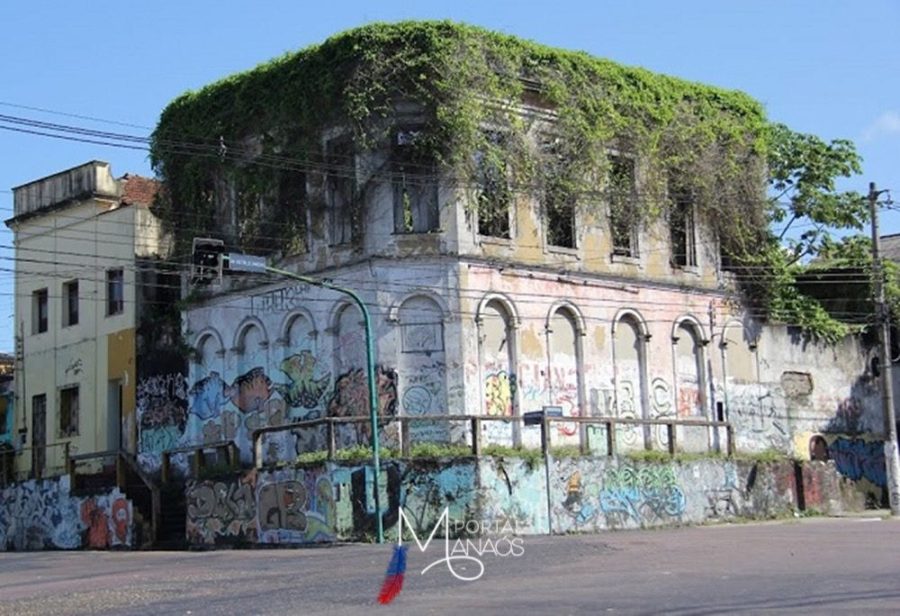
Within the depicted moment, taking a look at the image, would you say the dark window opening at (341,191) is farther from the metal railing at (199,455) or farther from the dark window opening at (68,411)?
the dark window opening at (68,411)

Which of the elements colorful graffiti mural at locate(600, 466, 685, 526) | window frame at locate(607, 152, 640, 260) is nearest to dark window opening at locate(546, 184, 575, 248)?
window frame at locate(607, 152, 640, 260)

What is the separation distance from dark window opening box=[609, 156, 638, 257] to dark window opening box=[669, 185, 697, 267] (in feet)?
5.78

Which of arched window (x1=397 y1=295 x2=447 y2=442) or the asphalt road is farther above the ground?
arched window (x1=397 y1=295 x2=447 y2=442)

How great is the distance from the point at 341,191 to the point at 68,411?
13.1 meters

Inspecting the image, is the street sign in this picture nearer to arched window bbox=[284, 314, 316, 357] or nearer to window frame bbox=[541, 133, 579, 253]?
arched window bbox=[284, 314, 316, 357]

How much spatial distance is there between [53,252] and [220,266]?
18059 mm

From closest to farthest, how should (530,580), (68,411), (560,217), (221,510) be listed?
(530,580)
(221,510)
(560,217)
(68,411)

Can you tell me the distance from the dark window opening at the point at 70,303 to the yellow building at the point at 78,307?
3 centimetres

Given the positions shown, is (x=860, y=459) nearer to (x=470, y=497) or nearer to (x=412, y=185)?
(x=470, y=497)

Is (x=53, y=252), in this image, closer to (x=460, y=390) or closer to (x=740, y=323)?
(x=460, y=390)

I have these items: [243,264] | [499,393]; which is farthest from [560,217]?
[243,264]

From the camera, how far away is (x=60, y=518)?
37281mm

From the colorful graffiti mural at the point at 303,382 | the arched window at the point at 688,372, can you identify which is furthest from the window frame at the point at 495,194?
the arched window at the point at 688,372

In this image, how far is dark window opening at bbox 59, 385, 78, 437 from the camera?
1586 inches
